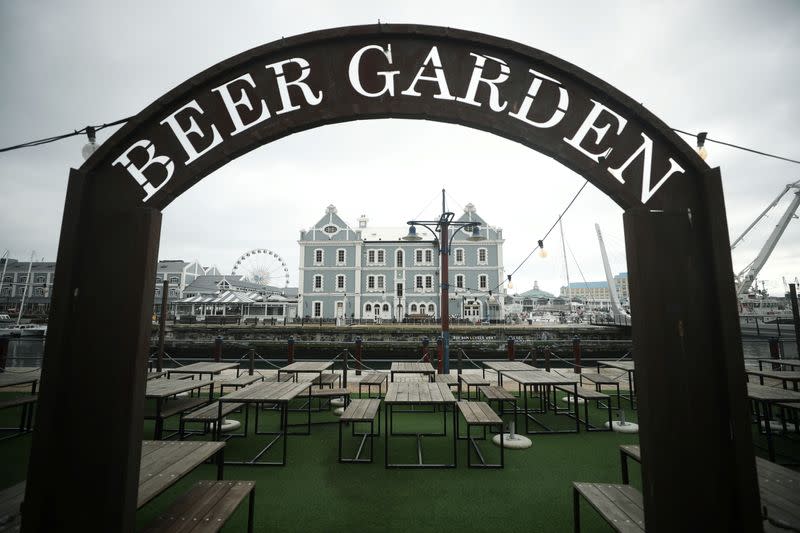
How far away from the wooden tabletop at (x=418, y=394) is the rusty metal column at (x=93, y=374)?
2900 mm

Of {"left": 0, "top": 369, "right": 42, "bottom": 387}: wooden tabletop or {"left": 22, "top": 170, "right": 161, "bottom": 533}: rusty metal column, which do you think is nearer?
{"left": 22, "top": 170, "right": 161, "bottom": 533}: rusty metal column

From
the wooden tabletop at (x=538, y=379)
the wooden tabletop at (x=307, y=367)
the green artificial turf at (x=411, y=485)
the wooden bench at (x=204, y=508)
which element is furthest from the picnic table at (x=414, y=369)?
the wooden bench at (x=204, y=508)

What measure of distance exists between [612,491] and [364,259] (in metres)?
33.8

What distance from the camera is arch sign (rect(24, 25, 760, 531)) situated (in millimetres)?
1715

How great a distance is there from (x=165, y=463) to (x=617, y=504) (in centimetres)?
295

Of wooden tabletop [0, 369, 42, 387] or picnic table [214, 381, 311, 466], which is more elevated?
wooden tabletop [0, 369, 42, 387]

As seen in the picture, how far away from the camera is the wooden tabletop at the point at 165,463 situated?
216 cm

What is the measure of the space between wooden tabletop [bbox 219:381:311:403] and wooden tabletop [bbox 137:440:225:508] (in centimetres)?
118

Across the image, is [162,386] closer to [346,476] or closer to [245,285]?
[346,476]

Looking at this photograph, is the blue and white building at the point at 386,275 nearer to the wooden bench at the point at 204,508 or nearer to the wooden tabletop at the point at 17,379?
the wooden tabletop at the point at 17,379

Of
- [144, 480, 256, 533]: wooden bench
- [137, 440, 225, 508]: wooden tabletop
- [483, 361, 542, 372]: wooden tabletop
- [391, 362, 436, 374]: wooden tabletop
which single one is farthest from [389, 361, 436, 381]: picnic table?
[144, 480, 256, 533]: wooden bench

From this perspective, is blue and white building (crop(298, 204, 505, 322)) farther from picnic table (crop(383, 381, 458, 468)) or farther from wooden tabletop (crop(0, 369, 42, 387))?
wooden tabletop (crop(0, 369, 42, 387))

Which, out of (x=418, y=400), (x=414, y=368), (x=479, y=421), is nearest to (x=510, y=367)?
(x=414, y=368)

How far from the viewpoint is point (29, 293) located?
2167 inches
